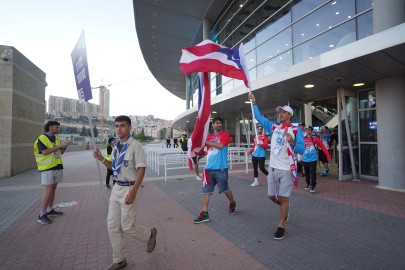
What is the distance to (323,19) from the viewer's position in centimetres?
1039

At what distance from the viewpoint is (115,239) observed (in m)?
3.12

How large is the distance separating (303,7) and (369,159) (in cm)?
707

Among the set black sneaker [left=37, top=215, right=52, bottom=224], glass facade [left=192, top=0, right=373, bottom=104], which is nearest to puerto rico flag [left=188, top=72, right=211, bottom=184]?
black sneaker [left=37, top=215, right=52, bottom=224]

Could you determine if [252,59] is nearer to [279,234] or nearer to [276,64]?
[276,64]

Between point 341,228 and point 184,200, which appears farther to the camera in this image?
point 184,200

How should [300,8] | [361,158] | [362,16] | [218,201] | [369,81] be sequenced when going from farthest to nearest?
[300,8]
[361,158]
[362,16]
[369,81]
[218,201]

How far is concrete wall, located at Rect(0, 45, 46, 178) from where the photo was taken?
10.8m

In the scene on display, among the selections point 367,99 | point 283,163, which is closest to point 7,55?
point 283,163

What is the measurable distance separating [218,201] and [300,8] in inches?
388

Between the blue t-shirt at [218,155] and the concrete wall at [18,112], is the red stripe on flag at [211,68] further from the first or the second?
the concrete wall at [18,112]

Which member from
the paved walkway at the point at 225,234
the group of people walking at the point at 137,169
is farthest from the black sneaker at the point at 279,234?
the paved walkway at the point at 225,234

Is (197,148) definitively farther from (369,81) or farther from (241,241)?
(369,81)

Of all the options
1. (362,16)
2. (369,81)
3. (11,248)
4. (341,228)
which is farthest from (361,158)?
(11,248)

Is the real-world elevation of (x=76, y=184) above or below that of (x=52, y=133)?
below
